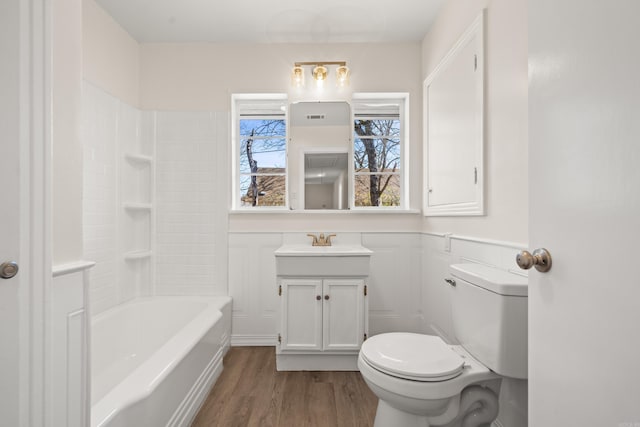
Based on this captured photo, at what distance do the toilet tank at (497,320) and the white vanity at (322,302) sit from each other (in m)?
0.87

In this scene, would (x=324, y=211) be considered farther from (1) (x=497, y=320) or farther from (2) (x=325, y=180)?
(1) (x=497, y=320)

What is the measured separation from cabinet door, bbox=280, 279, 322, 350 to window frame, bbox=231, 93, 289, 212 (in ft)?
2.44

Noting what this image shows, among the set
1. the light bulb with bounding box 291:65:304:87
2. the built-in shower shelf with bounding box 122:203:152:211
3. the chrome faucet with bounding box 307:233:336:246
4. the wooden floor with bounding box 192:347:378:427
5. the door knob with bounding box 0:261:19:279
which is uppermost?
the light bulb with bounding box 291:65:304:87

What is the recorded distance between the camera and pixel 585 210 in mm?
619

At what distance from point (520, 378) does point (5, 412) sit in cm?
152

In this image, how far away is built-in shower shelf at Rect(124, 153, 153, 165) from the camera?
236 cm

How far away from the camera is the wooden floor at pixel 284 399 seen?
1.60m

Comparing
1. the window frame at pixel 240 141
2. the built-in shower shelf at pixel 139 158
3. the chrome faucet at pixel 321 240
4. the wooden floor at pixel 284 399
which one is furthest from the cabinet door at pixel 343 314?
the built-in shower shelf at pixel 139 158

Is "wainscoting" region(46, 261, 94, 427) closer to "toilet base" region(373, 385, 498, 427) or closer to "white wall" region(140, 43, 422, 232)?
"toilet base" region(373, 385, 498, 427)

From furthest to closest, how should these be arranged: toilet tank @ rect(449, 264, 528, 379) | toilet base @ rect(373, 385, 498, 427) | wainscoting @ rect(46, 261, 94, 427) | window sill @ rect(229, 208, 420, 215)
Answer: window sill @ rect(229, 208, 420, 215) < toilet base @ rect(373, 385, 498, 427) < toilet tank @ rect(449, 264, 528, 379) < wainscoting @ rect(46, 261, 94, 427)

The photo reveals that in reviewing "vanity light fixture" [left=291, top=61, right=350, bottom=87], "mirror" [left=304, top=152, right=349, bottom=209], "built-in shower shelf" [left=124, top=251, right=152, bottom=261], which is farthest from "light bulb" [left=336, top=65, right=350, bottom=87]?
"built-in shower shelf" [left=124, top=251, right=152, bottom=261]

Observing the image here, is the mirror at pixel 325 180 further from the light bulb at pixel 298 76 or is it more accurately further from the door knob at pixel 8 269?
the door knob at pixel 8 269

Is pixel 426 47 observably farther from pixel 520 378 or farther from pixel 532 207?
pixel 520 378

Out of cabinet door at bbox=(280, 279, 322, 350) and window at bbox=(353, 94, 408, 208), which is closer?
cabinet door at bbox=(280, 279, 322, 350)
